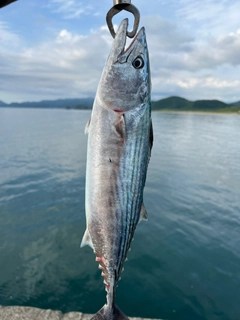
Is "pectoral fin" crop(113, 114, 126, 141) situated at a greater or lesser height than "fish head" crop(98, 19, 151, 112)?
lesser

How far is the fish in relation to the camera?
2.40 metres

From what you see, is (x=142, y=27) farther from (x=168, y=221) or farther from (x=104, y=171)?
(x=168, y=221)

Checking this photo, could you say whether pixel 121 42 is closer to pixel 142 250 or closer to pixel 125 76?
pixel 125 76

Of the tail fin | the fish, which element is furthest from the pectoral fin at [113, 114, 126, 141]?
the tail fin

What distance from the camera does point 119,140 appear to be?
7.82 feet

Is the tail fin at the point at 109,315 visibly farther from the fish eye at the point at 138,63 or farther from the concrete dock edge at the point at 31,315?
the concrete dock edge at the point at 31,315

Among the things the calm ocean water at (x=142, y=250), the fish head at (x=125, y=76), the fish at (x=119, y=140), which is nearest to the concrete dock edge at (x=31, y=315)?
the calm ocean water at (x=142, y=250)

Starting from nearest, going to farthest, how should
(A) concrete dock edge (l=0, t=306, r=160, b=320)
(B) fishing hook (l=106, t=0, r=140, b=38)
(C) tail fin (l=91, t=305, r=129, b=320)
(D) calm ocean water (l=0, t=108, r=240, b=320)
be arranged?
(B) fishing hook (l=106, t=0, r=140, b=38)
(C) tail fin (l=91, t=305, r=129, b=320)
(A) concrete dock edge (l=0, t=306, r=160, b=320)
(D) calm ocean water (l=0, t=108, r=240, b=320)

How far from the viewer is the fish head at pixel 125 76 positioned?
2.44 metres

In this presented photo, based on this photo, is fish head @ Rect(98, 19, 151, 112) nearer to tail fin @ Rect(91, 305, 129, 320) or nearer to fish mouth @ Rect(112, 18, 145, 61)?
fish mouth @ Rect(112, 18, 145, 61)

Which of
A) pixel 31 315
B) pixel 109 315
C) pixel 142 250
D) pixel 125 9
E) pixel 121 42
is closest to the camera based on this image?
pixel 125 9

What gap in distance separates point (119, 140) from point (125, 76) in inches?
22.8

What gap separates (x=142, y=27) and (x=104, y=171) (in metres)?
1.33

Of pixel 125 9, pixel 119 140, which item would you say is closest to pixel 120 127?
pixel 119 140
